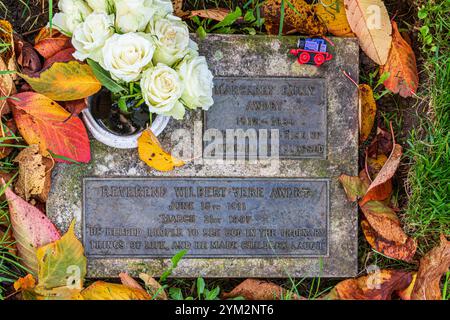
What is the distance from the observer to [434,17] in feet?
8.67

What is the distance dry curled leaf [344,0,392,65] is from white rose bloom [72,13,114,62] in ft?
4.34

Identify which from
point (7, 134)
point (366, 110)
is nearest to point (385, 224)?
point (366, 110)

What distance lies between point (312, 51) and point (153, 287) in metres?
1.52

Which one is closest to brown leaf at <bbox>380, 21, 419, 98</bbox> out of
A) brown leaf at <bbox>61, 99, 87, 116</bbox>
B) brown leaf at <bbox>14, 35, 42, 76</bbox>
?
brown leaf at <bbox>61, 99, 87, 116</bbox>

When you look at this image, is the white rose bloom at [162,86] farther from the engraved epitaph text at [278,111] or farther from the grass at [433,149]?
the grass at [433,149]

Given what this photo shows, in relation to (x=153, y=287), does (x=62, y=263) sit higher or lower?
higher

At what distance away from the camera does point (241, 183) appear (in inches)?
102

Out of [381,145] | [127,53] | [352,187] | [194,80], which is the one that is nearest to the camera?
[127,53]

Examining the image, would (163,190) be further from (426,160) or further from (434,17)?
(434,17)

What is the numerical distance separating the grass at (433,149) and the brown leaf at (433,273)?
5 cm

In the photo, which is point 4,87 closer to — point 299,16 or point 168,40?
point 168,40

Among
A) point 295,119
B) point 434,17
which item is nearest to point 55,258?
point 295,119

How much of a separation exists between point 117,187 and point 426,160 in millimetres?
1669

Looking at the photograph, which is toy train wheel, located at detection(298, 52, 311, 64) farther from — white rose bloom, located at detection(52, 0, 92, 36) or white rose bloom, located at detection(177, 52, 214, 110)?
white rose bloom, located at detection(52, 0, 92, 36)
